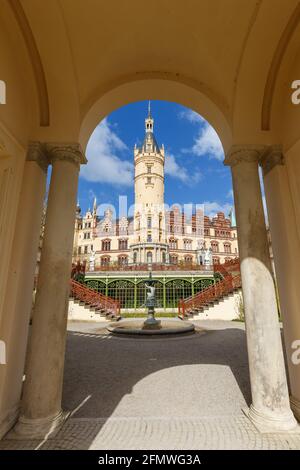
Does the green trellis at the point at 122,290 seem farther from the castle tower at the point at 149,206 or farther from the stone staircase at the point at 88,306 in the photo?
the castle tower at the point at 149,206

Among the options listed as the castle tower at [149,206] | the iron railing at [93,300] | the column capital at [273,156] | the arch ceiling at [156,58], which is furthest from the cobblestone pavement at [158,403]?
the castle tower at [149,206]

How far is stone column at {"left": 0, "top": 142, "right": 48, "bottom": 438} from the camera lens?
3.02m

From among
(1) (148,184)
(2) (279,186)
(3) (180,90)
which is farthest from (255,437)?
(1) (148,184)

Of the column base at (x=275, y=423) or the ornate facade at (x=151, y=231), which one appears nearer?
the column base at (x=275, y=423)

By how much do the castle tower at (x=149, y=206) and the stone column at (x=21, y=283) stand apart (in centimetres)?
4192

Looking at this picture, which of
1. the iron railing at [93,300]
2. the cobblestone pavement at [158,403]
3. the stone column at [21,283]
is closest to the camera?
the cobblestone pavement at [158,403]

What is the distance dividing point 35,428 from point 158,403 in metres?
1.72

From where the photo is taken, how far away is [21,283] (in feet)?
10.7

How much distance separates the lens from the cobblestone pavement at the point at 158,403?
2.62 meters

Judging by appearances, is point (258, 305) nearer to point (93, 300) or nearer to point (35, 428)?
point (35, 428)

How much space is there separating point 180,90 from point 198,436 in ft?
17.3

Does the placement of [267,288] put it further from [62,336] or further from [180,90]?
[180,90]

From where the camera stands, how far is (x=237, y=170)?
3805mm

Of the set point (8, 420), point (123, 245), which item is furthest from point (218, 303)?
point (123, 245)
